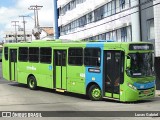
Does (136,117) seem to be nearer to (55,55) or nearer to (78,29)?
(55,55)

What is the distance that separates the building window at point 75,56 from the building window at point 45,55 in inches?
74.7

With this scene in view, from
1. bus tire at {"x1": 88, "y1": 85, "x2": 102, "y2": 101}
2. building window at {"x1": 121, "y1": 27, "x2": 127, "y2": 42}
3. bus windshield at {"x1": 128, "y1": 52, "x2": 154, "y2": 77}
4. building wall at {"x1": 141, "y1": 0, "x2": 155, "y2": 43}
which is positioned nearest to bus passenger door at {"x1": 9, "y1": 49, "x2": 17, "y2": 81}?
bus tire at {"x1": 88, "y1": 85, "x2": 102, "y2": 101}

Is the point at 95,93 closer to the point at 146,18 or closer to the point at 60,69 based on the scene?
the point at 60,69

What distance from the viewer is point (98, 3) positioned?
45.7 m

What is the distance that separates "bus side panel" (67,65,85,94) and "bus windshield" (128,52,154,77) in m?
3.01

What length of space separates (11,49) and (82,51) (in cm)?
774

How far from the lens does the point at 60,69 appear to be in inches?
838

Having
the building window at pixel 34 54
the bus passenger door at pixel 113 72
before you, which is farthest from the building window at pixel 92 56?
the building window at pixel 34 54

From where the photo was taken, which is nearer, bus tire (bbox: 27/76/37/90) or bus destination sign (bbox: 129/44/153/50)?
bus destination sign (bbox: 129/44/153/50)

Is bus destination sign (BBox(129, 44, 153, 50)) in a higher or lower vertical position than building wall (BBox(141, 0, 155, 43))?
lower

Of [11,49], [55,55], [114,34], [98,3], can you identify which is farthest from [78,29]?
[55,55]

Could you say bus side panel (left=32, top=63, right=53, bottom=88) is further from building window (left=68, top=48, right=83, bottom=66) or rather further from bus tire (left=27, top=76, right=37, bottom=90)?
building window (left=68, top=48, right=83, bottom=66)

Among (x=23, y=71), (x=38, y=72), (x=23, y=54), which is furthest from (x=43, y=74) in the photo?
(x=23, y=54)

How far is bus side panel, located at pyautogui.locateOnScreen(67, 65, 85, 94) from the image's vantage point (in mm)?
19859
